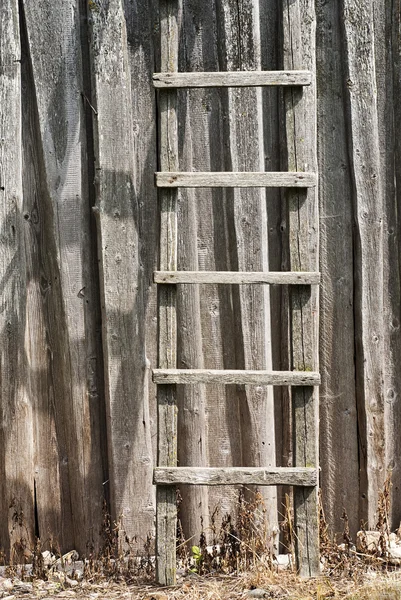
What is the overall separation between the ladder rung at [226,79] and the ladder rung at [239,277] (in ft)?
2.95

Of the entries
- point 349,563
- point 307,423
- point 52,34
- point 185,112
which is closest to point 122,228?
point 185,112

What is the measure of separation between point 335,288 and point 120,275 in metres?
1.15

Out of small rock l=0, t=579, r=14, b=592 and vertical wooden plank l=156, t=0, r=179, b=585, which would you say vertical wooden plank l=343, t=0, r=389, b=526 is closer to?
vertical wooden plank l=156, t=0, r=179, b=585

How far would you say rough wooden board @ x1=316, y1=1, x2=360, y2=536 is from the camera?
4004mm

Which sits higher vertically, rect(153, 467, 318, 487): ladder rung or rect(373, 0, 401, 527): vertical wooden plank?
rect(373, 0, 401, 527): vertical wooden plank

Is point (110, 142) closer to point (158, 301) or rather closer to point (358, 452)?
point (158, 301)

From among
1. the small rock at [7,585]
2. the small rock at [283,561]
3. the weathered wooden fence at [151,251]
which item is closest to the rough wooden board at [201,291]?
the weathered wooden fence at [151,251]

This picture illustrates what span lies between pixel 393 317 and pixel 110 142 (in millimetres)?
1778

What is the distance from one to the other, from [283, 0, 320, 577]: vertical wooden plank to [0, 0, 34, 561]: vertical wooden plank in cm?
138

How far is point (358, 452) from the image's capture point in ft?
13.7

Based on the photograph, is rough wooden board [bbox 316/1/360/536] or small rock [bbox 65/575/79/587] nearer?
small rock [bbox 65/575/79/587]

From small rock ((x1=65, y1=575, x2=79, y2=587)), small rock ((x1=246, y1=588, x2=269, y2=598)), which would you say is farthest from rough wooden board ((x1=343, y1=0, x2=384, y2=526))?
small rock ((x1=65, y1=575, x2=79, y2=587))

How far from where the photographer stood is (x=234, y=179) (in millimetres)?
3646

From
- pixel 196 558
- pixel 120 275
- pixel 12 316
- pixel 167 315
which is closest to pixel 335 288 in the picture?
pixel 167 315
